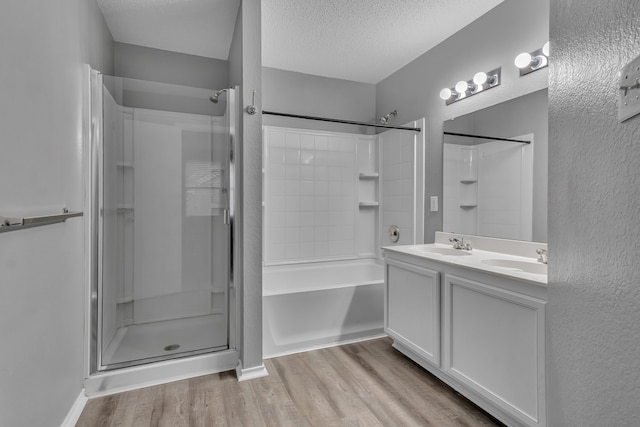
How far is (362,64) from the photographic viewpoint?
321 cm

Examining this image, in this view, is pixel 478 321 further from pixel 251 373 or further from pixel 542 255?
pixel 251 373

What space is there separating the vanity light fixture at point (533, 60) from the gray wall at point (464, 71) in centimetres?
4

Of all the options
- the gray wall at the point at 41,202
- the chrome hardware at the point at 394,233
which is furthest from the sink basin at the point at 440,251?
the gray wall at the point at 41,202

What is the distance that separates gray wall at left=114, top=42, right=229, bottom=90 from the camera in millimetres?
2787

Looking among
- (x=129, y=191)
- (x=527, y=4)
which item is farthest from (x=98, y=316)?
(x=527, y=4)

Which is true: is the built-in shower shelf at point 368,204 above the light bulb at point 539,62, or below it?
below

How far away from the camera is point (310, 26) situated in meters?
2.53

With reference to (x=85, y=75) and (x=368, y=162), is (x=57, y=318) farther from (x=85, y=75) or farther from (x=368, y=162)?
(x=368, y=162)

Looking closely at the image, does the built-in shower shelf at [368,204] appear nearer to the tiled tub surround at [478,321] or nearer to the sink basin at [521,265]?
the tiled tub surround at [478,321]

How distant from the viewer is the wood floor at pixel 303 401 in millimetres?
1674

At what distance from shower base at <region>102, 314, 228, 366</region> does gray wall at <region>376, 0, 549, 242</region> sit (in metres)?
1.95

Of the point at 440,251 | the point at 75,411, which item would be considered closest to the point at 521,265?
the point at 440,251

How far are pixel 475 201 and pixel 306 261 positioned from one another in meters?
1.76

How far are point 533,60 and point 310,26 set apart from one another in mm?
1590
